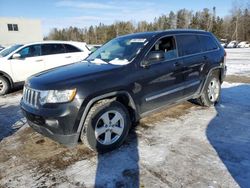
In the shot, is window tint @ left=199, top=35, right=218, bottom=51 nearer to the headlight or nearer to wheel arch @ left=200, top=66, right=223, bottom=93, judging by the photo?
wheel arch @ left=200, top=66, right=223, bottom=93

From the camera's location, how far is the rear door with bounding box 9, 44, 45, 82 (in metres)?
8.63

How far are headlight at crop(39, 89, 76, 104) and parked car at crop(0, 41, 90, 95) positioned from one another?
5630 millimetres

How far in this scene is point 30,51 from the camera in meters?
8.95

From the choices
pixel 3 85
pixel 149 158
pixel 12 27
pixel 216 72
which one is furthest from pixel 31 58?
pixel 12 27

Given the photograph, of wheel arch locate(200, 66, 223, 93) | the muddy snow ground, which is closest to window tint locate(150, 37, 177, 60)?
wheel arch locate(200, 66, 223, 93)

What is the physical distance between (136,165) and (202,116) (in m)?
2.54

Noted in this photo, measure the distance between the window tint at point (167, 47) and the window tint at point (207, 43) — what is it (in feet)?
3.73

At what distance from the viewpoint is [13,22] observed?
153 ft

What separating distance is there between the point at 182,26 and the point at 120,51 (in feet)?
245

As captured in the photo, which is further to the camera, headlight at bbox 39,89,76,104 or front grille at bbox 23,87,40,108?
front grille at bbox 23,87,40,108

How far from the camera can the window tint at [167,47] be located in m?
4.75

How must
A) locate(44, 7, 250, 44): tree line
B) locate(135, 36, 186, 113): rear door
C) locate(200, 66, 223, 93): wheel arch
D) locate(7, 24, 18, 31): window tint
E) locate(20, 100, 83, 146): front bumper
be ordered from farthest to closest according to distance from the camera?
locate(44, 7, 250, 44): tree line < locate(7, 24, 18, 31): window tint < locate(200, 66, 223, 93): wheel arch < locate(135, 36, 186, 113): rear door < locate(20, 100, 83, 146): front bumper

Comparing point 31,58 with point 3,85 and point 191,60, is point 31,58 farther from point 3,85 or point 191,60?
point 191,60

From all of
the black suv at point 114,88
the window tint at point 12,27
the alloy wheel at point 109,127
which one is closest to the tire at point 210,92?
the black suv at point 114,88
